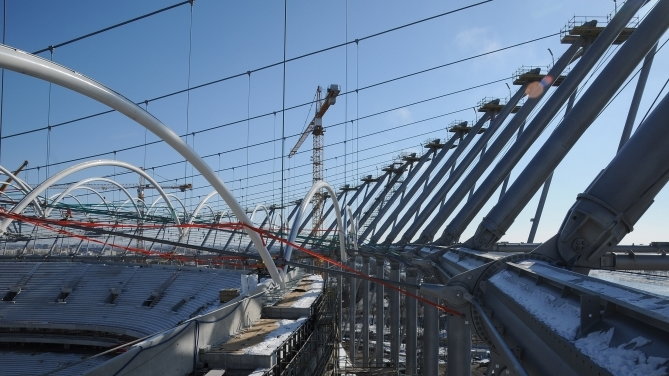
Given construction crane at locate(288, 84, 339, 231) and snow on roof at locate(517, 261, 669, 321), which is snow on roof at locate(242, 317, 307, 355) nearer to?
snow on roof at locate(517, 261, 669, 321)

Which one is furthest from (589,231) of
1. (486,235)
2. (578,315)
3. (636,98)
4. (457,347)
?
(636,98)

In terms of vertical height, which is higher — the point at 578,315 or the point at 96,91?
the point at 96,91

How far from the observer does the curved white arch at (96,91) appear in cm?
412

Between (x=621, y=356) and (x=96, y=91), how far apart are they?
580cm

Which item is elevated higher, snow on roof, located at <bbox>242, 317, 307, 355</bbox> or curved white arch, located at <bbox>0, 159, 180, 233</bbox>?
curved white arch, located at <bbox>0, 159, 180, 233</bbox>

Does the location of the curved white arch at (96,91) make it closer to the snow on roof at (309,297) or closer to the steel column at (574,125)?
the snow on roof at (309,297)

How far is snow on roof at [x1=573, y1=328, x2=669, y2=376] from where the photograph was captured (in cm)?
183

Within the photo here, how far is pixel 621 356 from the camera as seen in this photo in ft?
6.70

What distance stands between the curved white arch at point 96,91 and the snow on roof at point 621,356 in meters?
4.62

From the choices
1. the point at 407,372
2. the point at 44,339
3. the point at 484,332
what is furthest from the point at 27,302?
the point at 484,332

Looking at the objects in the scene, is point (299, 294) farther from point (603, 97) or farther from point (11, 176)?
point (11, 176)

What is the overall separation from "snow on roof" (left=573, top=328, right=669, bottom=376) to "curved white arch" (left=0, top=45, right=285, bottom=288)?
4619 mm

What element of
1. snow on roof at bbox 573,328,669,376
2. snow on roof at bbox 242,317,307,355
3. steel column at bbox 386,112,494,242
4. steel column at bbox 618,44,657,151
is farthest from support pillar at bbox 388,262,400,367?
snow on roof at bbox 573,328,669,376

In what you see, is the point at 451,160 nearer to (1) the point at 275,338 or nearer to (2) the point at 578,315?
(1) the point at 275,338
